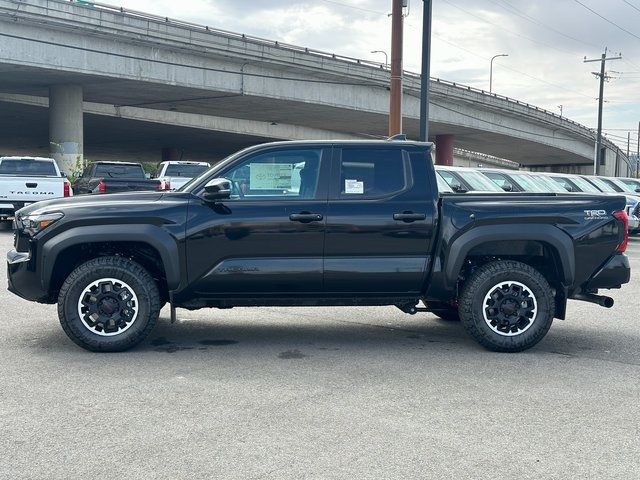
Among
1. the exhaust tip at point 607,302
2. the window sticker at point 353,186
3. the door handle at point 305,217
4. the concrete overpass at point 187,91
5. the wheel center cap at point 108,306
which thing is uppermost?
the concrete overpass at point 187,91

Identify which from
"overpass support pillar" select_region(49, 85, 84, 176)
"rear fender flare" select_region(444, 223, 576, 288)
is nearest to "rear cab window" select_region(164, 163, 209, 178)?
"overpass support pillar" select_region(49, 85, 84, 176)

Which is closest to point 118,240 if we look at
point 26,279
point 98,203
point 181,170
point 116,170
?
point 98,203

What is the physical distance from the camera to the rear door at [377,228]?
6.81 m

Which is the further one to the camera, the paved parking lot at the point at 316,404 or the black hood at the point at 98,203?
the black hood at the point at 98,203

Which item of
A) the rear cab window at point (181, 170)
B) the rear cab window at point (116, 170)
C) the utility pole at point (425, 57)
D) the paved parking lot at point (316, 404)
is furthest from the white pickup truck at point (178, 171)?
the paved parking lot at point (316, 404)

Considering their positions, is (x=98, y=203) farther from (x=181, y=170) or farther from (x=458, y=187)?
(x=181, y=170)

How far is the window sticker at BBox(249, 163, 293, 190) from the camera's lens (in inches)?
272

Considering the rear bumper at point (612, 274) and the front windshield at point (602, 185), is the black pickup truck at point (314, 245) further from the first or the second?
the front windshield at point (602, 185)

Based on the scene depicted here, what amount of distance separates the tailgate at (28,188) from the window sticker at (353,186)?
13525mm

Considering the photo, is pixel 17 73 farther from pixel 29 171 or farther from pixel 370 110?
pixel 370 110

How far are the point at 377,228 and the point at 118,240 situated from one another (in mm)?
2231

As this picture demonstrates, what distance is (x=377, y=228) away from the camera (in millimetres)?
6832

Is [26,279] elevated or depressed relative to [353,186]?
depressed

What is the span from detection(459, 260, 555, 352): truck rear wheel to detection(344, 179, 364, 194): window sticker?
4.30 feet
